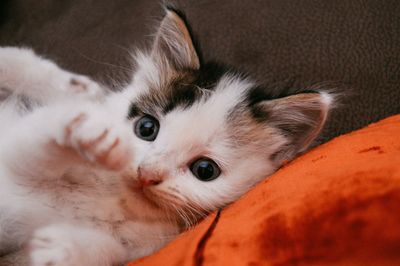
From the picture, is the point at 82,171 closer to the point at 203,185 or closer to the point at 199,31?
the point at 203,185

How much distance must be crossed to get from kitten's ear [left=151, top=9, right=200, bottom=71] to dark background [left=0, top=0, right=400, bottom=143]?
15cm

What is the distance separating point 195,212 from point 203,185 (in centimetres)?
7

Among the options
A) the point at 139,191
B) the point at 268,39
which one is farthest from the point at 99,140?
the point at 268,39

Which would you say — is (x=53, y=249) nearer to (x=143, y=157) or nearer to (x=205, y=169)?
(x=143, y=157)

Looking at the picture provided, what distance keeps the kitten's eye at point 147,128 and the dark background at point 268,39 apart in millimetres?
423

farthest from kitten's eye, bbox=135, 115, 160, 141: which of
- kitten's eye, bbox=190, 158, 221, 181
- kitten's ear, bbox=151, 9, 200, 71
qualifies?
kitten's ear, bbox=151, 9, 200, 71

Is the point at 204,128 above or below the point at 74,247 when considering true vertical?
above

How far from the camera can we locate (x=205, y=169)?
3.40 ft

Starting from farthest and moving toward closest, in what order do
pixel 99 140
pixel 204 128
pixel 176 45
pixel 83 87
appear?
1. pixel 83 87
2. pixel 176 45
3. pixel 204 128
4. pixel 99 140

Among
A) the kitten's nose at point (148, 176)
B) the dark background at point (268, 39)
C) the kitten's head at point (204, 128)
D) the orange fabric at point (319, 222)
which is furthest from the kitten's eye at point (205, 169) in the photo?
the dark background at point (268, 39)

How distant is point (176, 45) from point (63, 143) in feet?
1.72

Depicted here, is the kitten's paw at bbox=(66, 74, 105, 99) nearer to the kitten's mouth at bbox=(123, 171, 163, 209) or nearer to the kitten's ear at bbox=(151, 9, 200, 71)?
the kitten's ear at bbox=(151, 9, 200, 71)

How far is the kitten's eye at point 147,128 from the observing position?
105cm

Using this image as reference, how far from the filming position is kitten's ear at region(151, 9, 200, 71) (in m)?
1.21
